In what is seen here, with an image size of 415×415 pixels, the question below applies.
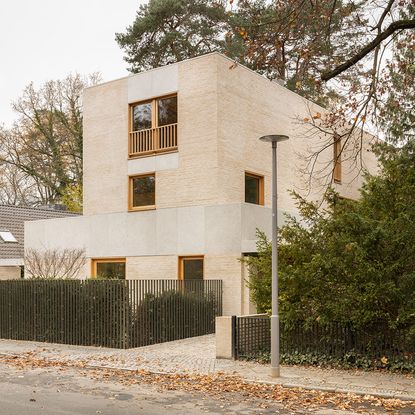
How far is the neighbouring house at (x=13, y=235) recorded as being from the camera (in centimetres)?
2770

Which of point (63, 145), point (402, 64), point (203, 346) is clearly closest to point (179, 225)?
point (203, 346)

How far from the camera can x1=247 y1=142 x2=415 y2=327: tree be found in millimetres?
11344

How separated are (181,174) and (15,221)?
13.4m

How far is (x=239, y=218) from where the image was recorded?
62.4ft

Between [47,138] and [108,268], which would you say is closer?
[108,268]

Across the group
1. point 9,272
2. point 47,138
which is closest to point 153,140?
point 9,272

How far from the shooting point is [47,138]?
4131 centimetres

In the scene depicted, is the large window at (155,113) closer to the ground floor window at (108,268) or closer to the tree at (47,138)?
the ground floor window at (108,268)

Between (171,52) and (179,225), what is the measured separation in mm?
18614

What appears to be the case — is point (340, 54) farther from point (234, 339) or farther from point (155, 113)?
point (155, 113)

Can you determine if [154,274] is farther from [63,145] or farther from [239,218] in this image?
[63,145]

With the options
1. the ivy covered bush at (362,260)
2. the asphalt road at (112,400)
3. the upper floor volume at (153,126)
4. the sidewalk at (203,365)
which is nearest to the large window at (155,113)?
the upper floor volume at (153,126)

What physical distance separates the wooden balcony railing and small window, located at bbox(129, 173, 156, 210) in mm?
886

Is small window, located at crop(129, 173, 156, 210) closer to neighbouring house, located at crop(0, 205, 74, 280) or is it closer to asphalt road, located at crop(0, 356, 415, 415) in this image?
neighbouring house, located at crop(0, 205, 74, 280)
